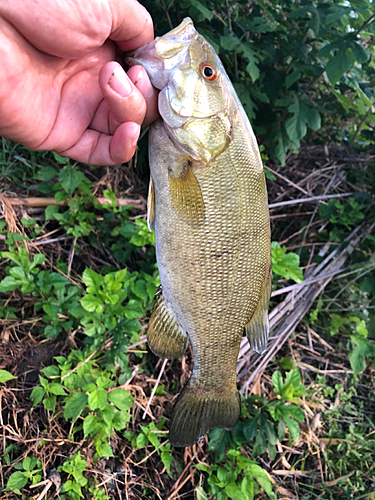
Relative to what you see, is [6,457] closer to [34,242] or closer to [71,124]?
[34,242]

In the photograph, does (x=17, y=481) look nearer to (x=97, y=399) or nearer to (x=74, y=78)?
(x=97, y=399)

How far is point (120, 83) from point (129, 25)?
0.28 m

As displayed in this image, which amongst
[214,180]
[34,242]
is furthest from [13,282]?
[214,180]

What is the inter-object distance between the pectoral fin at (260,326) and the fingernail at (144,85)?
885 millimetres

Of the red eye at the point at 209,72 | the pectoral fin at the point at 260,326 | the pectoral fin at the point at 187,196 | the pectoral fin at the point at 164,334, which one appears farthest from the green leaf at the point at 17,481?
the red eye at the point at 209,72

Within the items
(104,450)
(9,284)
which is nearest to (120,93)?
(9,284)

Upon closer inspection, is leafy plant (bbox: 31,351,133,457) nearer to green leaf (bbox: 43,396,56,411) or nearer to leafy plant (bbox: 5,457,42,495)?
green leaf (bbox: 43,396,56,411)

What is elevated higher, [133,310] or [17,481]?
[133,310]

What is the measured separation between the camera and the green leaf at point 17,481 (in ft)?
5.80

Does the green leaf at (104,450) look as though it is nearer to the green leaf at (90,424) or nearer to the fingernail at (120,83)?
the green leaf at (90,424)

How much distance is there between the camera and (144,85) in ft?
4.04

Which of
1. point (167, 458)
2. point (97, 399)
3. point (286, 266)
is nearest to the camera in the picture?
point (97, 399)

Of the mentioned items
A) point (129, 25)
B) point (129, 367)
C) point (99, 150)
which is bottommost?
point (129, 367)

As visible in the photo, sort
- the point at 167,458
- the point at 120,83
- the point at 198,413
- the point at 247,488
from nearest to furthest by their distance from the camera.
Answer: the point at 120,83 < the point at 198,413 < the point at 247,488 < the point at 167,458
